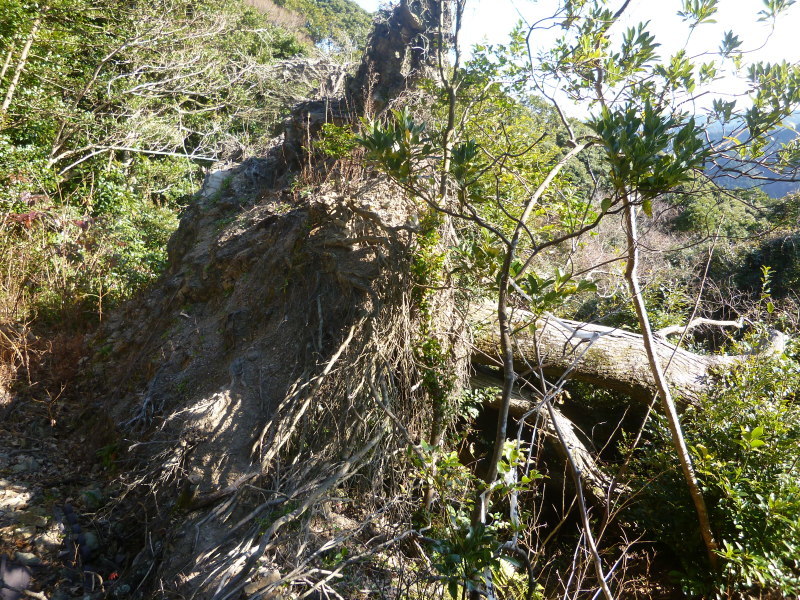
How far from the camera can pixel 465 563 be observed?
1.78 m

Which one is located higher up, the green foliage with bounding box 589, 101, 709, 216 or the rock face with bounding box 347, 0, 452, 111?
the rock face with bounding box 347, 0, 452, 111

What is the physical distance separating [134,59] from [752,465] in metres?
11.9

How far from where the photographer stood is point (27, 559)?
9.62 feet

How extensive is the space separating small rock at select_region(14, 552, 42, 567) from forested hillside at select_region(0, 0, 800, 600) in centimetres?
2

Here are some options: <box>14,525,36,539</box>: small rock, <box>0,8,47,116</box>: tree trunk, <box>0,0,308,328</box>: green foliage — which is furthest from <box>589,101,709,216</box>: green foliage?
<box>0,8,47,116</box>: tree trunk

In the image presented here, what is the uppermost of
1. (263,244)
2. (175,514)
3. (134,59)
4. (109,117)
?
(134,59)

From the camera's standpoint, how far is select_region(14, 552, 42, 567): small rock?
9.53 ft

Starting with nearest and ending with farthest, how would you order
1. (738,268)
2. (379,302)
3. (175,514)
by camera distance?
(175,514)
(379,302)
(738,268)

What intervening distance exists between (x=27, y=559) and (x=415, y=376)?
9.06 ft

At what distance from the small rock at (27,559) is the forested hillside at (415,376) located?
0.02 metres

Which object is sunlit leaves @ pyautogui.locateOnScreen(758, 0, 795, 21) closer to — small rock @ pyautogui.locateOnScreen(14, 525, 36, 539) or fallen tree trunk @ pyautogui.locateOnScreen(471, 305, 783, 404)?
fallen tree trunk @ pyautogui.locateOnScreen(471, 305, 783, 404)

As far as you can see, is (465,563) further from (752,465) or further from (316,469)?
(752,465)

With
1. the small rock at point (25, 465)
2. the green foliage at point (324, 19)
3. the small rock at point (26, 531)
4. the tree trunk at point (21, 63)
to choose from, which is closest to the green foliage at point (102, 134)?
the tree trunk at point (21, 63)

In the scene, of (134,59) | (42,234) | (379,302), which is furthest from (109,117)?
(379,302)
